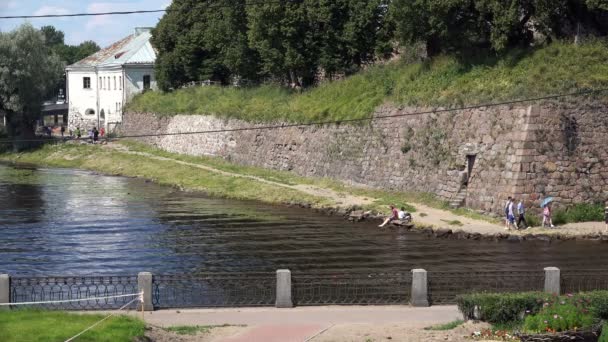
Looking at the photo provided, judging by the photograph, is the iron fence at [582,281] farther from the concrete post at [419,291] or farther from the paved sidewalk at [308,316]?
the paved sidewalk at [308,316]

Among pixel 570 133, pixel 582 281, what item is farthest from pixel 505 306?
pixel 570 133

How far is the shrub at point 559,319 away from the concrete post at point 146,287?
8.21 m

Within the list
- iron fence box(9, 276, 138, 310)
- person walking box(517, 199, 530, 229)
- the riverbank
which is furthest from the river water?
iron fence box(9, 276, 138, 310)

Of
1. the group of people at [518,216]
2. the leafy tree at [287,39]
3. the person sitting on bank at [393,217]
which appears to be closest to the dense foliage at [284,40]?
the leafy tree at [287,39]

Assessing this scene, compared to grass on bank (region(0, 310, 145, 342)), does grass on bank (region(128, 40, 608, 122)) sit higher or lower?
higher

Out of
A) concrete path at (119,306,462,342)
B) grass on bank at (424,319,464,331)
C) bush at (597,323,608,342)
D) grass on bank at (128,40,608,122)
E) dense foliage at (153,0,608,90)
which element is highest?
dense foliage at (153,0,608,90)

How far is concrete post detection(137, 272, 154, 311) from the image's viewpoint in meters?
22.1

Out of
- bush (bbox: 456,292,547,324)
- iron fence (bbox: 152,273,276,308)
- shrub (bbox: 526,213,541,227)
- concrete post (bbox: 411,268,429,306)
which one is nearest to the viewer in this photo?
bush (bbox: 456,292,547,324)

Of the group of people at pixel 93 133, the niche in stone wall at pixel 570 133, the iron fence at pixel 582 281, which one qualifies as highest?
the niche in stone wall at pixel 570 133

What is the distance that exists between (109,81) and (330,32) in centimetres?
4000

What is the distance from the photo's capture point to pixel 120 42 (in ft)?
A: 351

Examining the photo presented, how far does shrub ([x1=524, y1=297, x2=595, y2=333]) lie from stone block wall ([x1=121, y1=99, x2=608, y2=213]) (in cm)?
2030

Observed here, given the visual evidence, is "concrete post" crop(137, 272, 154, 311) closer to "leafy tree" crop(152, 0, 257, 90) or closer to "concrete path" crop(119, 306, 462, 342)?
"concrete path" crop(119, 306, 462, 342)

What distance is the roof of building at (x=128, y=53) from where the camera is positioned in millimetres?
95562
